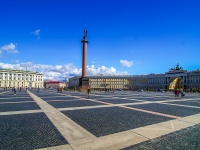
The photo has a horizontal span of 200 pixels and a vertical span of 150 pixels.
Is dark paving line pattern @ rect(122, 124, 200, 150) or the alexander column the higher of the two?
the alexander column

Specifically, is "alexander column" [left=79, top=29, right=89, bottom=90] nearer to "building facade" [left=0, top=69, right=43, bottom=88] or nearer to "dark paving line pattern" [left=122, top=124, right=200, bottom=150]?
"dark paving line pattern" [left=122, top=124, right=200, bottom=150]

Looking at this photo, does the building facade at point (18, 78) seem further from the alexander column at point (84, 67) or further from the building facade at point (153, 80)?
the alexander column at point (84, 67)

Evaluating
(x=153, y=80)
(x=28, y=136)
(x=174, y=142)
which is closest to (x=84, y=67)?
(x=28, y=136)

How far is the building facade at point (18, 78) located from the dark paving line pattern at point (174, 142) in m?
161

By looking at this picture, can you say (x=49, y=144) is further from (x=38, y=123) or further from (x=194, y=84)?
(x=194, y=84)

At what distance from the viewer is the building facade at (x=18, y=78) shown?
156m

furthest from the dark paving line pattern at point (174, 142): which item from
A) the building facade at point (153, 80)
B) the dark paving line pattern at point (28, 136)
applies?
the building facade at point (153, 80)

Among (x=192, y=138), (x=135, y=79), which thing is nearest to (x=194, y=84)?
(x=135, y=79)

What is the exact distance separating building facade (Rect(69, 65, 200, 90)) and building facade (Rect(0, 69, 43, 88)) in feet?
128

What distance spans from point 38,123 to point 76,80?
180 m

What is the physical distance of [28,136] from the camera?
20.7 feet

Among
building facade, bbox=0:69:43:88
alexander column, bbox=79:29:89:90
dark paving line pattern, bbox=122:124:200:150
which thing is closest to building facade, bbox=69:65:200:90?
building facade, bbox=0:69:43:88

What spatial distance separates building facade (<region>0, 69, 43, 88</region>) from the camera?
15562 centimetres

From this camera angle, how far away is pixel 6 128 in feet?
24.1
